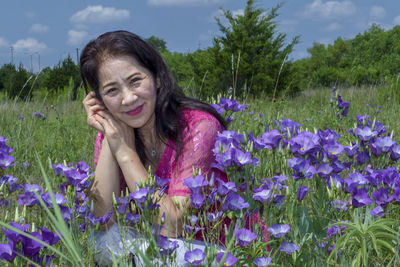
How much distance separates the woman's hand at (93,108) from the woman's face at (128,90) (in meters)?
0.20

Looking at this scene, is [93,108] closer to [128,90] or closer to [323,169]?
[128,90]

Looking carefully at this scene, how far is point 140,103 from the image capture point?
7.78ft

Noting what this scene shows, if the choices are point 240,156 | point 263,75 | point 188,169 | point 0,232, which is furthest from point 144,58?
point 263,75

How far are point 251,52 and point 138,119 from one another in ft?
37.0

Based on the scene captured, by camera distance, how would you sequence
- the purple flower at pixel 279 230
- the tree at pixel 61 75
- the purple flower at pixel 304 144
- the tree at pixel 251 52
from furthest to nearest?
the tree at pixel 61 75 → the tree at pixel 251 52 → the purple flower at pixel 304 144 → the purple flower at pixel 279 230

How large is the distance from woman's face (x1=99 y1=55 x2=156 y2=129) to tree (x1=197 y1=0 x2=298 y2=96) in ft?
34.6

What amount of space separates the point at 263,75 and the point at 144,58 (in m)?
10.6

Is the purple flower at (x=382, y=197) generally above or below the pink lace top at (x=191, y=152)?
below

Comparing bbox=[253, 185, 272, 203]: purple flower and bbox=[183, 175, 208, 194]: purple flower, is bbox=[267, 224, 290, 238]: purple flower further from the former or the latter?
bbox=[183, 175, 208, 194]: purple flower

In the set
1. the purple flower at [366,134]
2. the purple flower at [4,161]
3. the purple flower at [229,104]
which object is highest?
the purple flower at [229,104]

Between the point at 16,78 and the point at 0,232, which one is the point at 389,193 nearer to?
the point at 0,232

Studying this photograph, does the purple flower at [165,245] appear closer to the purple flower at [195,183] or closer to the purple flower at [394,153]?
the purple flower at [195,183]

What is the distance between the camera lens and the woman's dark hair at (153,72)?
2.48m

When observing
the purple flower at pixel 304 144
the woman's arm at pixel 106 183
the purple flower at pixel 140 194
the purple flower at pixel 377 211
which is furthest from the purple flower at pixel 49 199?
the purple flower at pixel 377 211
